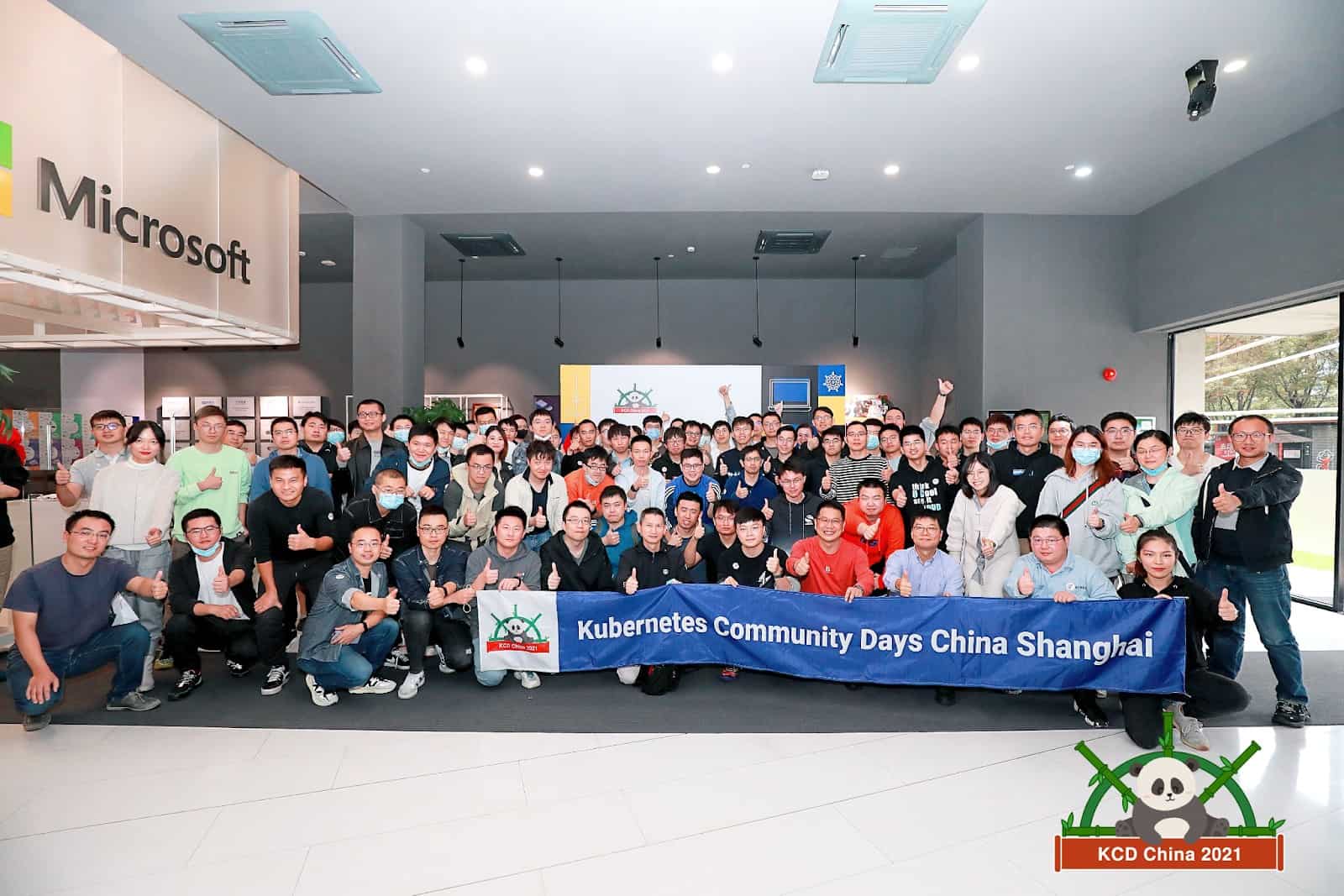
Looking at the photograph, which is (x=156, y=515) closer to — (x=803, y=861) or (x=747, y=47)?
(x=803, y=861)

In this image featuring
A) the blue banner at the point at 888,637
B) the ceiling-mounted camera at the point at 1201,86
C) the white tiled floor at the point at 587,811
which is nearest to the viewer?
the white tiled floor at the point at 587,811

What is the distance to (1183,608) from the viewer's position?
3553 millimetres

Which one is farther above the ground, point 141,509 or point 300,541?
point 141,509

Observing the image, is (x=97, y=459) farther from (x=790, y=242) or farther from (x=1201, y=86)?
(x=1201, y=86)

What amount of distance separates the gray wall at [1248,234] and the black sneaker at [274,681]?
8.64 metres

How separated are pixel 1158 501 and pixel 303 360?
500 inches

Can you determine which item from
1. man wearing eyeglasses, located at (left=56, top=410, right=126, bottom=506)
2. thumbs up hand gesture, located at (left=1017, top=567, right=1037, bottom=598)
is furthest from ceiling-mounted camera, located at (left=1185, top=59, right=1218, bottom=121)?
man wearing eyeglasses, located at (left=56, top=410, right=126, bottom=506)

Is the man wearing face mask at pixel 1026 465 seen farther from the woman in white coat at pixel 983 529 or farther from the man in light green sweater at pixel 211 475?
the man in light green sweater at pixel 211 475

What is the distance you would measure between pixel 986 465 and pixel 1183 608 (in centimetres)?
127

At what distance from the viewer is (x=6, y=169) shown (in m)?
3.77

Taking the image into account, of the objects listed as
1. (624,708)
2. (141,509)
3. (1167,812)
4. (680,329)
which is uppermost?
(680,329)

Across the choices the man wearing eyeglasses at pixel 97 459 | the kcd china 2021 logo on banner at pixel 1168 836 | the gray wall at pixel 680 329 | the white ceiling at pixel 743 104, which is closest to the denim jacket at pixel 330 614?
the man wearing eyeglasses at pixel 97 459

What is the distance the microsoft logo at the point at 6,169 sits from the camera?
3.74 meters

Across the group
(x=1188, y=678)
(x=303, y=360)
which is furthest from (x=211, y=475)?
(x=303, y=360)
